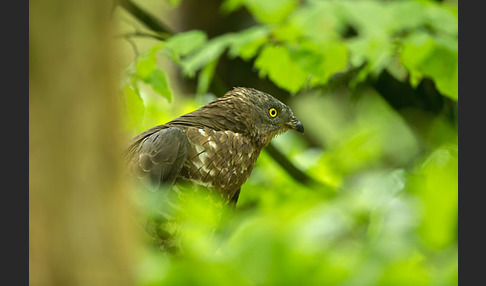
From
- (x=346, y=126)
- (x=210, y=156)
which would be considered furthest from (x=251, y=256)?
(x=346, y=126)

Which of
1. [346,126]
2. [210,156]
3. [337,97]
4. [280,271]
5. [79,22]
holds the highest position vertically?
[79,22]

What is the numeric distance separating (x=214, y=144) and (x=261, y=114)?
480mm

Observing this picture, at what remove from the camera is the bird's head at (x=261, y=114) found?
4.97 meters

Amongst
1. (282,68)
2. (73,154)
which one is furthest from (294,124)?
(73,154)

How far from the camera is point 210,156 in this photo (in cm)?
469

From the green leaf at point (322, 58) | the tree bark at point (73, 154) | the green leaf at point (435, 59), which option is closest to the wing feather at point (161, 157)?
the green leaf at point (322, 58)

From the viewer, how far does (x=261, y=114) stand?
502 centimetres

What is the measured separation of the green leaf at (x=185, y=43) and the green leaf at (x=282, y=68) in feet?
1.67

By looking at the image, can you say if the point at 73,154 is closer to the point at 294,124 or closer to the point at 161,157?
the point at 161,157

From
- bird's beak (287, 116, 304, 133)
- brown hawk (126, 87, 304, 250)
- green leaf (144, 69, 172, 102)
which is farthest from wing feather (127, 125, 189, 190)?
bird's beak (287, 116, 304, 133)

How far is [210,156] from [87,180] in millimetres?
2940

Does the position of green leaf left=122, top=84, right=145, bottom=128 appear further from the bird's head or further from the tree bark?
the tree bark

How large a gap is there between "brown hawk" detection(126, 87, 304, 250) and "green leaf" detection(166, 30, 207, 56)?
0.53m

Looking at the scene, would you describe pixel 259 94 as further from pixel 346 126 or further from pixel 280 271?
pixel 346 126
